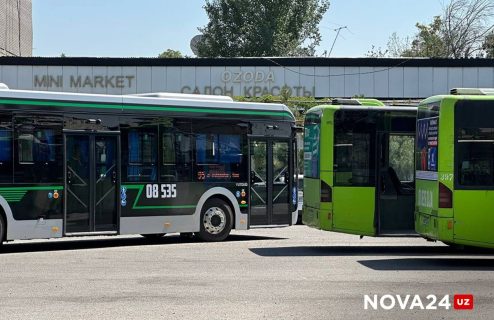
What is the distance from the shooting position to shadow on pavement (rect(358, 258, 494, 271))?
14711 mm

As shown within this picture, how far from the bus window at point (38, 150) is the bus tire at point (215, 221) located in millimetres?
3556

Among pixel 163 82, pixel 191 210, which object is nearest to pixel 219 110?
pixel 191 210

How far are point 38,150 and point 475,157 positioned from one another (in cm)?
818

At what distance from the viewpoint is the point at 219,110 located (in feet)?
63.5

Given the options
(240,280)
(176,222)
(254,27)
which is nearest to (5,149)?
(176,222)

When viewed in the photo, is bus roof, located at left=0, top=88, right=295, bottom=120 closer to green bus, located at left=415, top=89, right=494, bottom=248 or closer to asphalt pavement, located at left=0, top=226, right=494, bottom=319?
asphalt pavement, located at left=0, top=226, right=494, bottom=319

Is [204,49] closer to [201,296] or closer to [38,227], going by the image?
[38,227]

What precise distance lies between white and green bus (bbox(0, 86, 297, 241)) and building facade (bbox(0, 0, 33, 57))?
3950 cm

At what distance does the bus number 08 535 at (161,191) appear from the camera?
18.2 meters

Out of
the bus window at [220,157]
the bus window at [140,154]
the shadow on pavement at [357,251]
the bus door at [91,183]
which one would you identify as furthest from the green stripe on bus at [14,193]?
the shadow on pavement at [357,251]

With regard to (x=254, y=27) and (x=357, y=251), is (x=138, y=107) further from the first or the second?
(x=254, y=27)

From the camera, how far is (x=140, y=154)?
18.2m

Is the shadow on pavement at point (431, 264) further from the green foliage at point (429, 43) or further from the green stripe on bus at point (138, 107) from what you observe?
the green foliage at point (429, 43)

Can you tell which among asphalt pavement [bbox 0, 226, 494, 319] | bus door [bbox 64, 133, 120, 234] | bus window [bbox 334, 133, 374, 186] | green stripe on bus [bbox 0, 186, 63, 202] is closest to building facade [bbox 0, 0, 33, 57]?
bus door [bbox 64, 133, 120, 234]
